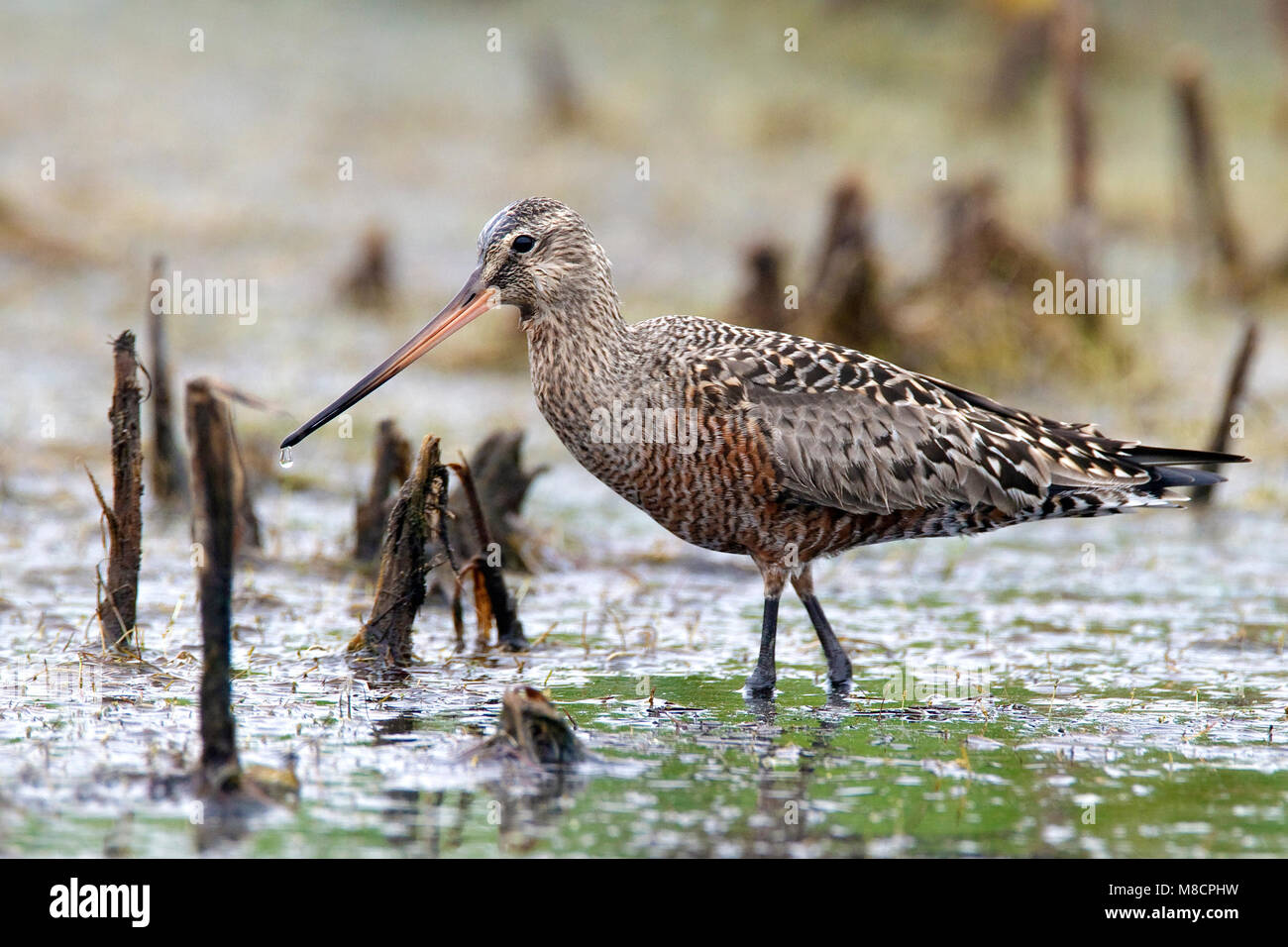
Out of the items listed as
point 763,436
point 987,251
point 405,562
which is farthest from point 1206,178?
point 405,562

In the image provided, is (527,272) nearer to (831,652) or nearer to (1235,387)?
(831,652)

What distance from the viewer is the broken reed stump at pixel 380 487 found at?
8.23 m

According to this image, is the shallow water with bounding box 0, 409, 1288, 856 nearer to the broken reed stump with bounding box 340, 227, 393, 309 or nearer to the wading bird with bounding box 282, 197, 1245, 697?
the wading bird with bounding box 282, 197, 1245, 697

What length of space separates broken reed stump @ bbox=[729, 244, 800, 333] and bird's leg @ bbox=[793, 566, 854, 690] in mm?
5629

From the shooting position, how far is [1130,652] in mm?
7938

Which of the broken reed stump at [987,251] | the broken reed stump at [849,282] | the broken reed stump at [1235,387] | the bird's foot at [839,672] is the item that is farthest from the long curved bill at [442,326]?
the broken reed stump at [987,251]

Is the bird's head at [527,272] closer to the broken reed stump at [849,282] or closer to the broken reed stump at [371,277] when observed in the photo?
the broken reed stump at [849,282]

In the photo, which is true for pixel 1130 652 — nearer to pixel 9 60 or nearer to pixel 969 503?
pixel 969 503

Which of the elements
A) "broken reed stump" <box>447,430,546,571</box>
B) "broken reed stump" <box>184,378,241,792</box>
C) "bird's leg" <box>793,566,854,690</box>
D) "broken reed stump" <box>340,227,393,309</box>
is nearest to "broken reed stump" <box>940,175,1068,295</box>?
"broken reed stump" <box>340,227,393,309</box>

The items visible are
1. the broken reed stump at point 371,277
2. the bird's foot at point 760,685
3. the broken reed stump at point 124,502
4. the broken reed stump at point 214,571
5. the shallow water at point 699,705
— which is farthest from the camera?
the broken reed stump at point 371,277

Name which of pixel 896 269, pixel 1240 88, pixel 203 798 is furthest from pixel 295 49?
pixel 203 798

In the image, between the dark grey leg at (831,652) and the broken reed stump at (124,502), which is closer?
the broken reed stump at (124,502)

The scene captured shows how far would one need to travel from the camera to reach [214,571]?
509 centimetres

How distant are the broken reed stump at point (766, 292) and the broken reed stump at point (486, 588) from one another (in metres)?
5.60
